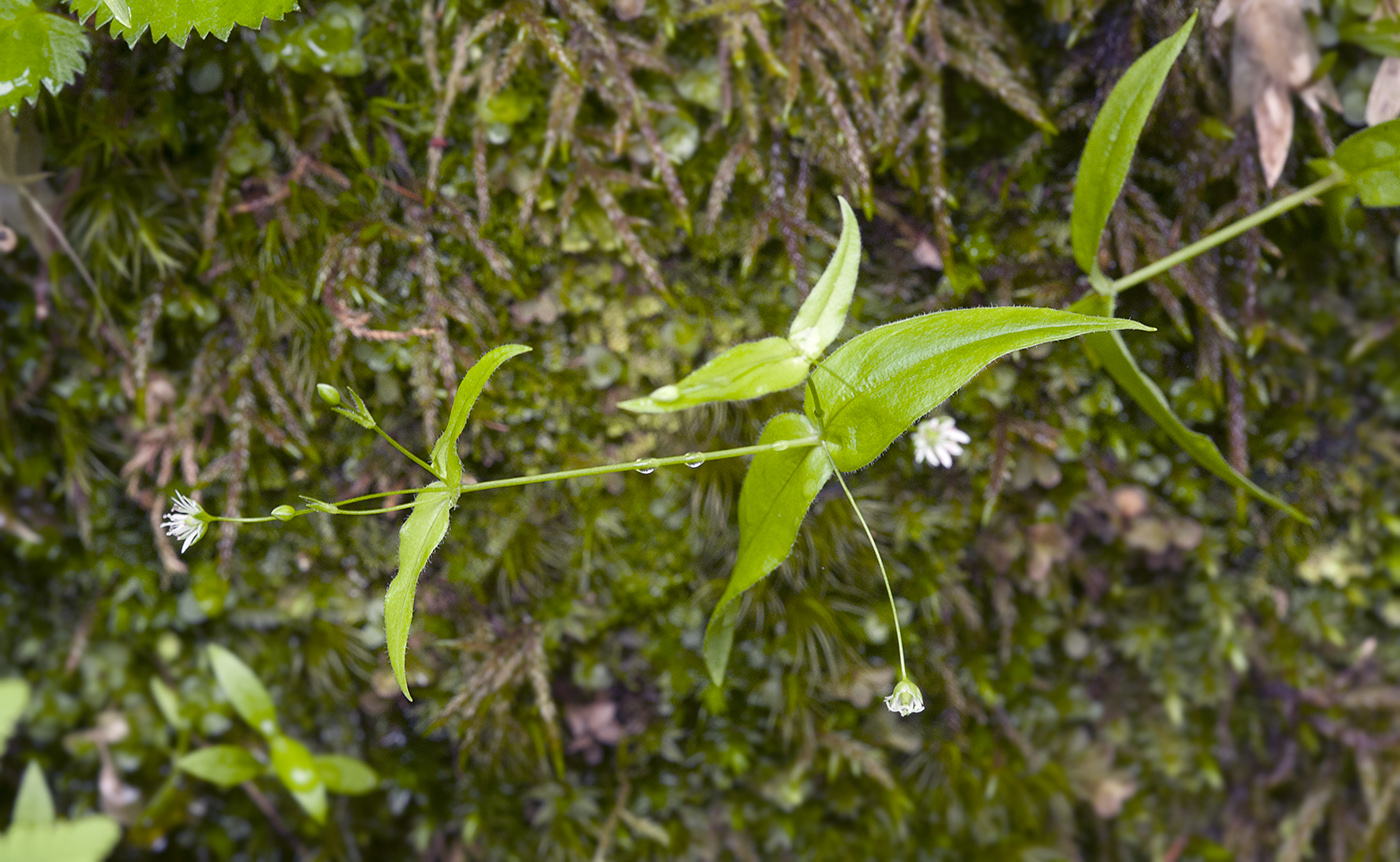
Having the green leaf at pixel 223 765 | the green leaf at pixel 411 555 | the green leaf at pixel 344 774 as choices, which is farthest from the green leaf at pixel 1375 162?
the green leaf at pixel 223 765

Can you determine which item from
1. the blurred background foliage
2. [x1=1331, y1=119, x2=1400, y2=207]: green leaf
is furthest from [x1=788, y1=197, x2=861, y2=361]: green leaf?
[x1=1331, y1=119, x2=1400, y2=207]: green leaf

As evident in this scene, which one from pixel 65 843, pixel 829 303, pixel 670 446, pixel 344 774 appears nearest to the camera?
pixel 829 303

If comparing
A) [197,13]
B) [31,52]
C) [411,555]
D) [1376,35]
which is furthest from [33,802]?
[1376,35]

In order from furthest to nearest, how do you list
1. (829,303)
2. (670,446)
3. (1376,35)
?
(670,446), (1376,35), (829,303)

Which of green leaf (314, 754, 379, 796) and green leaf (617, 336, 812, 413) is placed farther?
green leaf (314, 754, 379, 796)

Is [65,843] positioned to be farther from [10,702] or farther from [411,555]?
[411,555]

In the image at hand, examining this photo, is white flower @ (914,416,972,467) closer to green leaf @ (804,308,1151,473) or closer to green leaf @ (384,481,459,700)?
green leaf @ (804,308,1151,473)

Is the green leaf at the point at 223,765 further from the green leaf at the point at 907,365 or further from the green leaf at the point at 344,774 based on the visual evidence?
the green leaf at the point at 907,365
